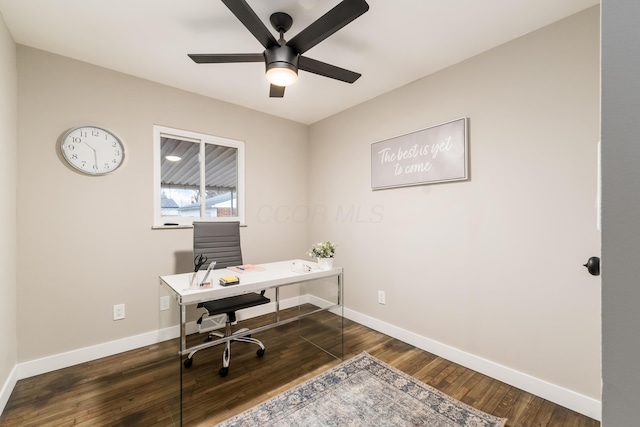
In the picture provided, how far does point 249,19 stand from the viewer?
4.78 ft

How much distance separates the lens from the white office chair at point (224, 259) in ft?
7.25

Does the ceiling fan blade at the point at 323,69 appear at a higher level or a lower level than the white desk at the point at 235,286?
higher

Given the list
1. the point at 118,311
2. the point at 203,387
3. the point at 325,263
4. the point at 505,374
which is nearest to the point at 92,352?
the point at 118,311

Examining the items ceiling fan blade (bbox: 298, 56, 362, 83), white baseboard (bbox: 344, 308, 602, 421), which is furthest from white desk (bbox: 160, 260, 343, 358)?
ceiling fan blade (bbox: 298, 56, 362, 83)

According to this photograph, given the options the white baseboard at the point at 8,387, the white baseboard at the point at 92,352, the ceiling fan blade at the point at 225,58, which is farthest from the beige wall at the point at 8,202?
the ceiling fan blade at the point at 225,58

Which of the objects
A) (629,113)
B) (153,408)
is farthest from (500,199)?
(153,408)

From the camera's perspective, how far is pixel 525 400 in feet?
6.12

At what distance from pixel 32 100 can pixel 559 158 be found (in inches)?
151

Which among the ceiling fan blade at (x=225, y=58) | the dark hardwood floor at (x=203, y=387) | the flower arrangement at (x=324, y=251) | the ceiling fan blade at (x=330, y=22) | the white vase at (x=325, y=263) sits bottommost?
the dark hardwood floor at (x=203, y=387)

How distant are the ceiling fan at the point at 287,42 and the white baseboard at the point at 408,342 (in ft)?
6.46

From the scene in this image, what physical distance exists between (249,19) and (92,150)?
6.13 ft

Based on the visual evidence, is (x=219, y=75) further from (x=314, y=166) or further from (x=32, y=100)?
(x=314, y=166)

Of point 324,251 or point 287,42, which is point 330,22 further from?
point 324,251

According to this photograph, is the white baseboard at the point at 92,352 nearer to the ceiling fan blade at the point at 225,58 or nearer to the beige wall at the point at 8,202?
the beige wall at the point at 8,202
